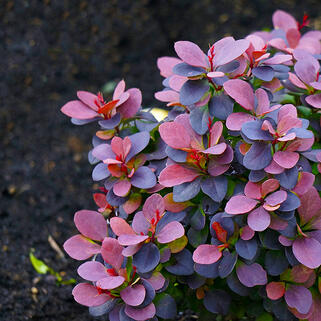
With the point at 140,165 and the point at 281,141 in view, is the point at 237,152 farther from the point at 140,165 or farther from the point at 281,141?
the point at 140,165

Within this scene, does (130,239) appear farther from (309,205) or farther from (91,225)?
(309,205)

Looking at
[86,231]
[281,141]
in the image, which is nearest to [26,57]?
[86,231]

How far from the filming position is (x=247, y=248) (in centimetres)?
124

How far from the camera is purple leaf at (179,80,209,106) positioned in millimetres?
1269

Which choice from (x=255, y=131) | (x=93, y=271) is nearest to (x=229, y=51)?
(x=255, y=131)

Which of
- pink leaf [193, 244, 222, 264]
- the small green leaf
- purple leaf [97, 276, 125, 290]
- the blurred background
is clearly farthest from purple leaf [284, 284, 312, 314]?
the small green leaf

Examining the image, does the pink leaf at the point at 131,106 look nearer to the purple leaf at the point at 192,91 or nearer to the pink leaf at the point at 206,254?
the purple leaf at the point at 192,91

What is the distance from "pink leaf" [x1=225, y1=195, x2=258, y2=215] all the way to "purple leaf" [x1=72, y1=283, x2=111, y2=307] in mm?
387

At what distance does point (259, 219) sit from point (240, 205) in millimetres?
57

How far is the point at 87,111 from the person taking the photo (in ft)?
4.77

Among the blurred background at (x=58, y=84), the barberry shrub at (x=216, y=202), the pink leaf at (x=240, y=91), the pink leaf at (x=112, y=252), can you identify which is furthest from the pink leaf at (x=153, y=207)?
the blurred background at (x=58, y=84)

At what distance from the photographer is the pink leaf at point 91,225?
1.38 metres

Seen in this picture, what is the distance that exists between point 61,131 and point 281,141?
6.48ft

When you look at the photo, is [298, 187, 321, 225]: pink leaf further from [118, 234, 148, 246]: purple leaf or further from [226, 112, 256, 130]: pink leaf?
[118, 234, 148, 246]: purple leaf
